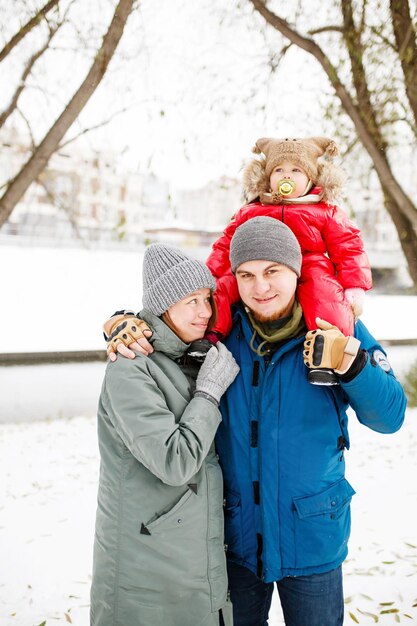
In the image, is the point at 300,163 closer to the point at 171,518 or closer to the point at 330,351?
the point at 330,351

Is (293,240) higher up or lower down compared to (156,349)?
higher up

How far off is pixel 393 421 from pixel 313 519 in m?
0.42

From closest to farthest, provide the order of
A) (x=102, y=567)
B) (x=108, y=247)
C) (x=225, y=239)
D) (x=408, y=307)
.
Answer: (x=102, y=567)
(x=225, y=239)
(x=108, y=247)
(x=408, y=307)

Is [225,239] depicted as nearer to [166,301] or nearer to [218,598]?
[166,301]

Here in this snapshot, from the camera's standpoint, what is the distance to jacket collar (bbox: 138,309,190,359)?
1772mm

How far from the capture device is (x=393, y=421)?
176 cm

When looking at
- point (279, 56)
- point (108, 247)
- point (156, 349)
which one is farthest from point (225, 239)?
point (108, 247)

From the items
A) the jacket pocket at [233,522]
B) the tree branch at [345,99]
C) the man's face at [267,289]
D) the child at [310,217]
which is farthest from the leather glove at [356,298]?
the tree branch at [345,99]

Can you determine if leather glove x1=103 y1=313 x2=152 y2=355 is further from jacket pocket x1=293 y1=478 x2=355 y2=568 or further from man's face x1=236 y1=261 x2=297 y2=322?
jacket pocket x1=293 y1=478 x2=355 y2=568

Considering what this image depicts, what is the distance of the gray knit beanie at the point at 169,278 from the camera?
1.82 meters

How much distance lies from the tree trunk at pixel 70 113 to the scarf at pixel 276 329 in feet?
7.27

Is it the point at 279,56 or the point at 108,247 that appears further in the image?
the point at 108,247

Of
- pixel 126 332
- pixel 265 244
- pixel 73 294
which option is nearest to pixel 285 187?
pixel 265 244

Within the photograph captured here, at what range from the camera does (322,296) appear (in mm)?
2033
